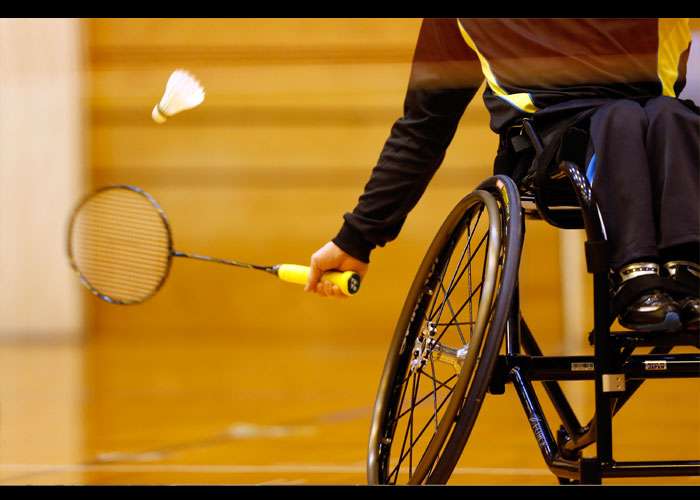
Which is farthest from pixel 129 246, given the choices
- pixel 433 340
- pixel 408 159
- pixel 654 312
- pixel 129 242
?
pixel 654 312

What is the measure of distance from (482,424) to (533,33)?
4.92 ft

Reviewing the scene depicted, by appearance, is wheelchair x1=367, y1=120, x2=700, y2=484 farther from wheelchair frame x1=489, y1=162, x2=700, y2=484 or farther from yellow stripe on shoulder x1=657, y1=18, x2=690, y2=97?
yellow stripe on shoulder x1=657, y1=18, x2=690, y2=97

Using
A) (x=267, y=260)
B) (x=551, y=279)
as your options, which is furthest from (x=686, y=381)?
(x=267, y=260)

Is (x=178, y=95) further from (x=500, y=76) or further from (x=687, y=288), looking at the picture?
(x=687, y=288)

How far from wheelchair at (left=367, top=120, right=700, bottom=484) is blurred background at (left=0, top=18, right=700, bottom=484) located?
2.09 ft

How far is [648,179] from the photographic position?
0.97 metres

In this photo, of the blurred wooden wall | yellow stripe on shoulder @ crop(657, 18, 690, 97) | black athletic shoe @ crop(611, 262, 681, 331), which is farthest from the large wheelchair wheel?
the blurred wooden wall

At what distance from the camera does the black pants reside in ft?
3.10

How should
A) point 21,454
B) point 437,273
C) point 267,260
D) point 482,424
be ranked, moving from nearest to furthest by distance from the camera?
point 437,273, point 21,454, point 482,424, point 267,260

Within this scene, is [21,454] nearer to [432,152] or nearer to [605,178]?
[432,152]

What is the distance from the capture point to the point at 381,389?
4.44 ft

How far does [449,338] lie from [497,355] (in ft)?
0.82

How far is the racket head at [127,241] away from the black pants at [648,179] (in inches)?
36.5
